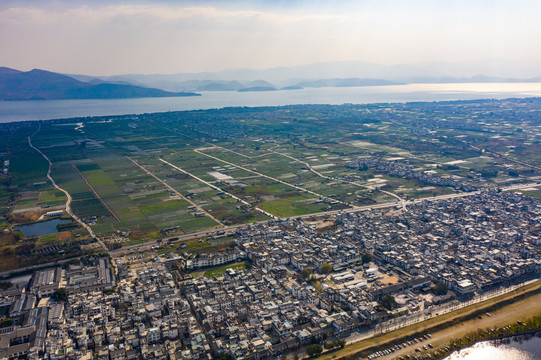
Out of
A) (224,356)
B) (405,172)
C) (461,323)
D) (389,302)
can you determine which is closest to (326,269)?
(389,302)

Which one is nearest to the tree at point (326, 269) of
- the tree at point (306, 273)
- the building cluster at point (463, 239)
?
the tree at point (306, 273)

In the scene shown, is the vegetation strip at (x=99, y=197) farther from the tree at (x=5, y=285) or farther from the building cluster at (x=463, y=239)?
the building cluster at (x=463, y=239)

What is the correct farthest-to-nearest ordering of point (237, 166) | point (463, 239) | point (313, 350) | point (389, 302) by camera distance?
point (237, 166) < point (463, 239) < point (389, 302) < point (313, 350)

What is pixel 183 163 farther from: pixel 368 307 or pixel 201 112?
pixel 201 112

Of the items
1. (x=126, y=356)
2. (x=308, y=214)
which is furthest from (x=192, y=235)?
(x=126, y=356)

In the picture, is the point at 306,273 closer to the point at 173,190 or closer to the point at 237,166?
the point at 173,190

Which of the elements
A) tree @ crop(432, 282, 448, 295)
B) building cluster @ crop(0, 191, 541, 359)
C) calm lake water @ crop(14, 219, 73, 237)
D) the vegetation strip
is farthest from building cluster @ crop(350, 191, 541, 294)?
calm lake water @ crop(14, 219, 73, 237)
